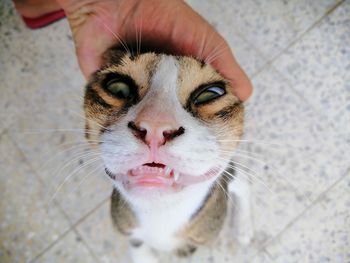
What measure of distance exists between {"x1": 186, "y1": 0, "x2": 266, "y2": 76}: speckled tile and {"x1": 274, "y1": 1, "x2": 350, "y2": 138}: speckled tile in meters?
0.14

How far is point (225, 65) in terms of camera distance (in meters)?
1.62

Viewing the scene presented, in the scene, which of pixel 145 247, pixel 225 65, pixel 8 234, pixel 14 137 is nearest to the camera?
pixel 225 65

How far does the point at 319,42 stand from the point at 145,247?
5.19 feet

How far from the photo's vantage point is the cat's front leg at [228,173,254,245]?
2174 mm

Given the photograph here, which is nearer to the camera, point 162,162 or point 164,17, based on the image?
point 162,162

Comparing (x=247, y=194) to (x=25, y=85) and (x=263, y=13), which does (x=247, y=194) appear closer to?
(x=263, y=13)

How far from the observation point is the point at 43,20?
8.27ft

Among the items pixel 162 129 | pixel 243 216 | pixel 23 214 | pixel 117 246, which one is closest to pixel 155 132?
pixel 162 129

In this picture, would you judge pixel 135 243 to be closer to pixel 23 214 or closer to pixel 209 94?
pixel 23 214

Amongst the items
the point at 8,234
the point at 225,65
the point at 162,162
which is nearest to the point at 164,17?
the point at 225,65

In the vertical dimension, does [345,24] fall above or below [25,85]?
above

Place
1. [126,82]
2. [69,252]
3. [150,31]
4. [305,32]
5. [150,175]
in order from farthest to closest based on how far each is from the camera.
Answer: [305,32], [69,252], [150,31], [126,82], [150,175]

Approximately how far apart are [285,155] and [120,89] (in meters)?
1.31

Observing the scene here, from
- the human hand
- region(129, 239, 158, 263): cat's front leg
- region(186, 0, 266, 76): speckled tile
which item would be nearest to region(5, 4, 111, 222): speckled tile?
region(129, 239, 158, 263): cat's front leg
